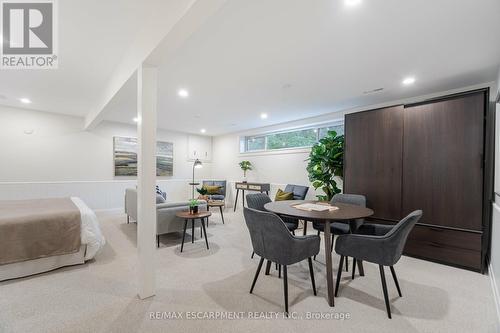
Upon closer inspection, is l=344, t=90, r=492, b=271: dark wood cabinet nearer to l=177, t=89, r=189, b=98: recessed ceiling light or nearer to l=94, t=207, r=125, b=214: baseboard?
l=177, t=89, r=189, b=98: recessed ceiling light

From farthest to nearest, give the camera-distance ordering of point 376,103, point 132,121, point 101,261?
point 132,121 → point 376,103 → point 101,261

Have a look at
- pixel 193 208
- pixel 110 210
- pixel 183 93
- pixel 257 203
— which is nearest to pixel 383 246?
pixel 257 203

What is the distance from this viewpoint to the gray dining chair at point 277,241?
1.90m

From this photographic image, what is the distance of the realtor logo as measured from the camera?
1.96 meters

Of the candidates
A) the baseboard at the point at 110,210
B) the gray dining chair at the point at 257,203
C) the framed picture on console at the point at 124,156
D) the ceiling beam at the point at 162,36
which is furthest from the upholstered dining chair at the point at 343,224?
the framed picture on console at the point at 124,156

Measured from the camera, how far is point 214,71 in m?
2.91

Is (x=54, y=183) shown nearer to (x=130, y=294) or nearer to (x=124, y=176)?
(x=124, y=176)

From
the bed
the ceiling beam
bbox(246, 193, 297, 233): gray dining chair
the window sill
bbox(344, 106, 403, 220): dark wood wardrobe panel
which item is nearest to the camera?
the ceiling beam

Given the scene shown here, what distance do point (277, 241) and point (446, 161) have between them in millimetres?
2636

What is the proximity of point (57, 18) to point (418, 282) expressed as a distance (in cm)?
449

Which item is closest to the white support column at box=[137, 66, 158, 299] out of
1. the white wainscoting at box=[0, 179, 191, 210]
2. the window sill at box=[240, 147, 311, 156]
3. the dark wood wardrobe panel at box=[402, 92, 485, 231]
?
the dark wood wardrobe panel at box=[402, 92, 485, 231]

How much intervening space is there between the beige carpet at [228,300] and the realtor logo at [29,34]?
101 inches

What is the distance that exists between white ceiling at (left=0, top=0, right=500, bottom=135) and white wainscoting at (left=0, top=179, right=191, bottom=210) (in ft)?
6.58

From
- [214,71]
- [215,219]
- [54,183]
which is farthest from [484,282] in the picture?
[54,183]
